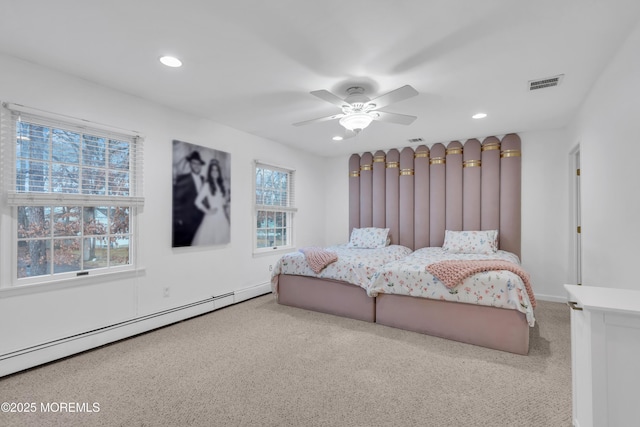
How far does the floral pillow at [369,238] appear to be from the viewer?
4.90 metres

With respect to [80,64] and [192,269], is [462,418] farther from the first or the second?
[80,64]

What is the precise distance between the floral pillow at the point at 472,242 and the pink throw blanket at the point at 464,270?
4.22 feet

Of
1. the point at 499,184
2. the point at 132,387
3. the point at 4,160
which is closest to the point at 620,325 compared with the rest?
the point at 132,387

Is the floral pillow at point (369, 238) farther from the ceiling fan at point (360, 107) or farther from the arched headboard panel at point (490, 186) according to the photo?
the ceiling fan at point (360, 107)

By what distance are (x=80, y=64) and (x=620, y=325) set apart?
3816 millimetres

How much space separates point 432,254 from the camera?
4004 mm

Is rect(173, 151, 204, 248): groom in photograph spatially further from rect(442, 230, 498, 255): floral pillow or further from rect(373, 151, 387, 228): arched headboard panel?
rect(442, 230, 498, 255): floral pillow

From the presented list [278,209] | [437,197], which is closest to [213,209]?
[278,209]

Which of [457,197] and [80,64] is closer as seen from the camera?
[80,64]

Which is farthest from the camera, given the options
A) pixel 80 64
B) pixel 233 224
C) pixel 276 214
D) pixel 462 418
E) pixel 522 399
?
pixel 276 214

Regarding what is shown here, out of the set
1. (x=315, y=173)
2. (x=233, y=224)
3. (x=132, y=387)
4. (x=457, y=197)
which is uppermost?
(x=315, y=173)

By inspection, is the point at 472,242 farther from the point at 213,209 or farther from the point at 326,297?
the point at 213,209

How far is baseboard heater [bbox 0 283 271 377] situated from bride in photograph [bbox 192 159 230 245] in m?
0.78

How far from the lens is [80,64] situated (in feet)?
7.79
